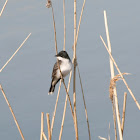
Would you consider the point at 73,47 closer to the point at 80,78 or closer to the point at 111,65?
the point at 80,78

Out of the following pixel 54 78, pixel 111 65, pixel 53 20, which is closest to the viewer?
pixel 111 65

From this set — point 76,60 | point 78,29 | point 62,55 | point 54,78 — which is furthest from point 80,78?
point 54,78

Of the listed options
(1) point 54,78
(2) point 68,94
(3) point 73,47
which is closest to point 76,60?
(3) point 73,47

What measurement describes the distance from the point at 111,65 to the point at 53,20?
1.80 ft

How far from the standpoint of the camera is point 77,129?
8.24 ft

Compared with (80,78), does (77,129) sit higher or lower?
lower

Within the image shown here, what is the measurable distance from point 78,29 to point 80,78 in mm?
375

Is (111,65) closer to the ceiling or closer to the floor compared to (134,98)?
closer to the ceiling

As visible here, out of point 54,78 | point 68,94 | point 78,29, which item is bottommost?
point 54,78

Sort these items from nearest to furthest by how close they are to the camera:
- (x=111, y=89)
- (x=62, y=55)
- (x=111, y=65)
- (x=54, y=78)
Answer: (x=111, y=89), (x=111, y=65), (x=62, y=55), (x=54, y=78)

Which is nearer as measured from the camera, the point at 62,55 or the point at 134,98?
the point at 134,98

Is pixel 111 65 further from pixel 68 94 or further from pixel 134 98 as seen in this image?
pixel 68 94

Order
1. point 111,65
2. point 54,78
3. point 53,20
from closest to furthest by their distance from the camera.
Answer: point 111,65
point 53,20
point 54,78

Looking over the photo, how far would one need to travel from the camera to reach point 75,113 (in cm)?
252
